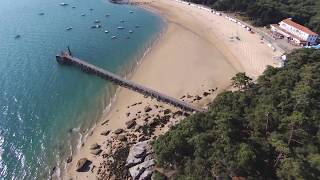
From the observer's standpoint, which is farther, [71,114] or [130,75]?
[130,75]

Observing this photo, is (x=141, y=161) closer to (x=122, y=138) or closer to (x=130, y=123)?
(x=122, y=138)

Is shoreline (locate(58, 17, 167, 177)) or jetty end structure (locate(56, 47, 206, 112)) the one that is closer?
shoreline (locate(58, 17, 167, 177))

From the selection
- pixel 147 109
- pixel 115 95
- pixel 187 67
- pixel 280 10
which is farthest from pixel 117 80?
pixel 280 10

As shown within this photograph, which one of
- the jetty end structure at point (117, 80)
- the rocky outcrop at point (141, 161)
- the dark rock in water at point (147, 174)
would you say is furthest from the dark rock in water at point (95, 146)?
the jetty end structure at point (117, 80)

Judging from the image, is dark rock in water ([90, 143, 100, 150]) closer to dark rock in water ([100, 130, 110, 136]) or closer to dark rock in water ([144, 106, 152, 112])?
dark rock in water ([100, 130, 110, 136])

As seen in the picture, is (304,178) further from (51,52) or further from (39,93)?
(51,52)

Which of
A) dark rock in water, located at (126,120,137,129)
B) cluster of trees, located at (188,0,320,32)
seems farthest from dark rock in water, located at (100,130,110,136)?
cluster of trees, located at (188,0,320,32)

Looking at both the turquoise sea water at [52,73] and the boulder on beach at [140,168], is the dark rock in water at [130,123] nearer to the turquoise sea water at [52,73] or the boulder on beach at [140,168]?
the turquoise sea water at [52,73]

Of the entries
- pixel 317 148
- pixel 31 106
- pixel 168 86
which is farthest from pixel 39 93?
pixel 317 148
